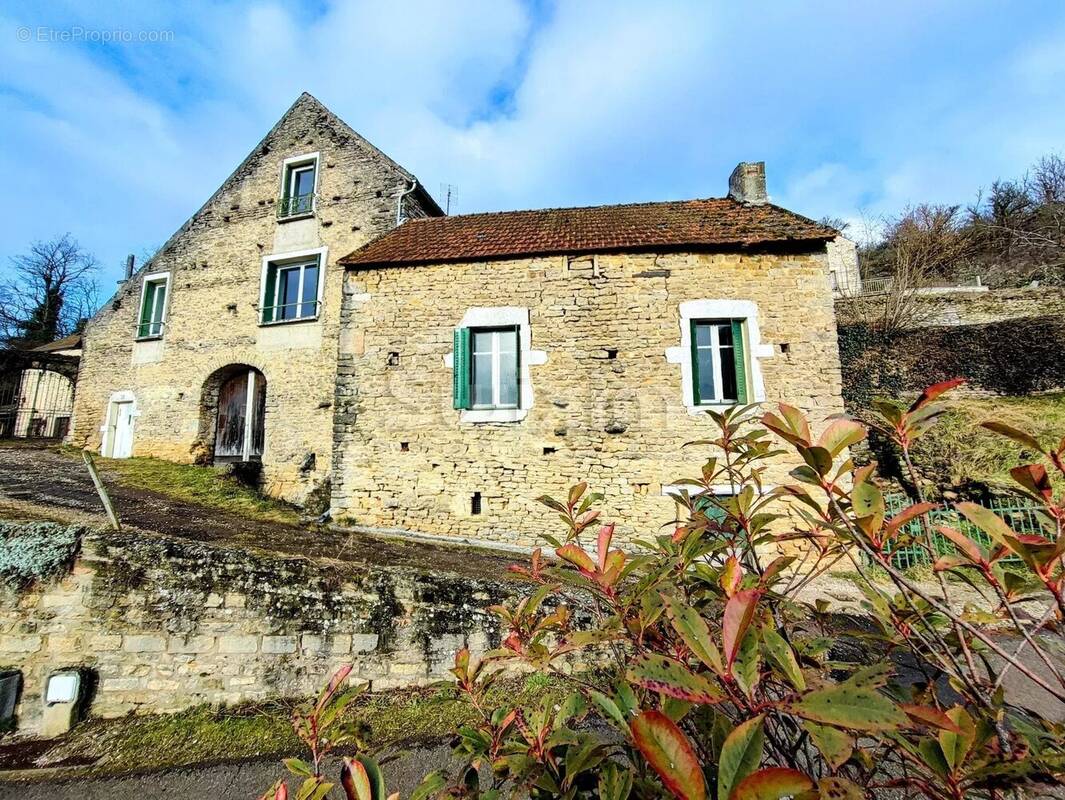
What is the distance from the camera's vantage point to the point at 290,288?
38.6 feet

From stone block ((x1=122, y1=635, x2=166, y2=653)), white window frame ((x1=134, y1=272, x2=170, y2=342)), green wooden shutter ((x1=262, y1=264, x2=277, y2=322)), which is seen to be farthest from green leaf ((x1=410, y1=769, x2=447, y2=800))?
white window frame ((x1=134, y1=272, x2=170, y2=342))

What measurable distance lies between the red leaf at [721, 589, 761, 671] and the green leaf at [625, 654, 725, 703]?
0.24ft

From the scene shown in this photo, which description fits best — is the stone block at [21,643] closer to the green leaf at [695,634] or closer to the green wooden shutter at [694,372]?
the green leaf at [695,634]

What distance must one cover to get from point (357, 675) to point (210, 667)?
135 centimetres

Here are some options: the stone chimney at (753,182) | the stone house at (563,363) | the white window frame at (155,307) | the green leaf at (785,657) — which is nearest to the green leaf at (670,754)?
the green leaf at (785,657)

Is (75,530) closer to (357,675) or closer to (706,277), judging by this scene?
(357,675)

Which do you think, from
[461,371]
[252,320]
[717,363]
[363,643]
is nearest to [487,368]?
[461,371]

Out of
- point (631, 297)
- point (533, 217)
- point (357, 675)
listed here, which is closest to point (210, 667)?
point (357, 675)

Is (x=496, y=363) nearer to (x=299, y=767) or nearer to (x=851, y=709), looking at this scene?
(x=299, y=767)

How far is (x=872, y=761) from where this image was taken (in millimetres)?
1173

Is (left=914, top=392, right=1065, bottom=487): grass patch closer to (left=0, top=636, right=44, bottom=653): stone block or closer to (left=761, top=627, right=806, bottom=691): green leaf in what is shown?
(left=761, top=627, right=806, bottom=691): green leaf

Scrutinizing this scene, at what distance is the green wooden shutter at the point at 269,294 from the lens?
1163 centimetres

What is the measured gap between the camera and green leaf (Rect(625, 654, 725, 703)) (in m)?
0.88

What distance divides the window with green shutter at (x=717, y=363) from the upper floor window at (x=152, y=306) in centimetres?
→ 1370
